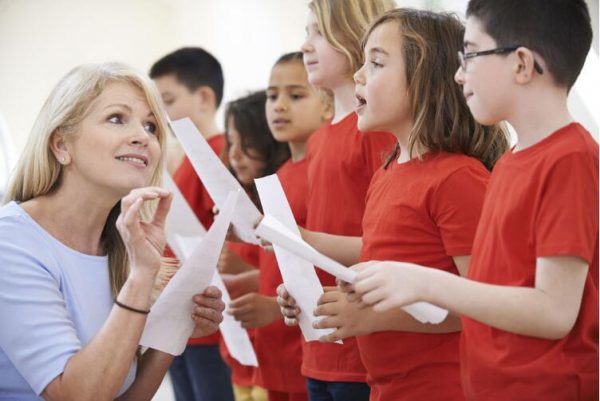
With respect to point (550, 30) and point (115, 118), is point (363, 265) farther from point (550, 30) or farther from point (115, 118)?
point (115, 118)

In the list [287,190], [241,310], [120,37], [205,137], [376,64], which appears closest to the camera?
[376,64]

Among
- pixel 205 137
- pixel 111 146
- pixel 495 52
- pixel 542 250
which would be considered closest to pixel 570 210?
pixel 542 250

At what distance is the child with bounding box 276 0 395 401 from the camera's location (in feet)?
6.61

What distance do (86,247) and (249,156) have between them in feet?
3.76

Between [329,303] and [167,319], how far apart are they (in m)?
0.32

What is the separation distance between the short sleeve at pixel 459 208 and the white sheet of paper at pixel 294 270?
0.27 metres

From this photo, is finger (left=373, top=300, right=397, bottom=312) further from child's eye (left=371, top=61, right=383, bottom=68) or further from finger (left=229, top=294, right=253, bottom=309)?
finger (left=229, top=294, right=253, bottom=309)

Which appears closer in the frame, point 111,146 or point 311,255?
point 311,255

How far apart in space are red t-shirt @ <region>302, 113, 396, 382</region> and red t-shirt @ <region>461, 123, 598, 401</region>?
0.67 metres

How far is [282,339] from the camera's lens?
2537mm

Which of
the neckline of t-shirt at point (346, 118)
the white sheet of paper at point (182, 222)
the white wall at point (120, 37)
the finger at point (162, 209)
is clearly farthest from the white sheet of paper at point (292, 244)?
the white wall at point (120, 37)

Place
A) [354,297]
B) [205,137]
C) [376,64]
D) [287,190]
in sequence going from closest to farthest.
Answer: [354,297] → [376,64] → [287,190] → [205,137]

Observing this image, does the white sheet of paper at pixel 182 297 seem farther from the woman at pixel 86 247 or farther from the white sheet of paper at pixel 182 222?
the white sheet of paper at pixel 182 222

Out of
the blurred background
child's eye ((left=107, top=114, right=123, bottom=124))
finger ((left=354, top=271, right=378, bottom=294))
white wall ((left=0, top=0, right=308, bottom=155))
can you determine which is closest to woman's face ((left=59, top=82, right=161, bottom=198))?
child's eye ((left=107, top=114, right=123, bottom=124))
